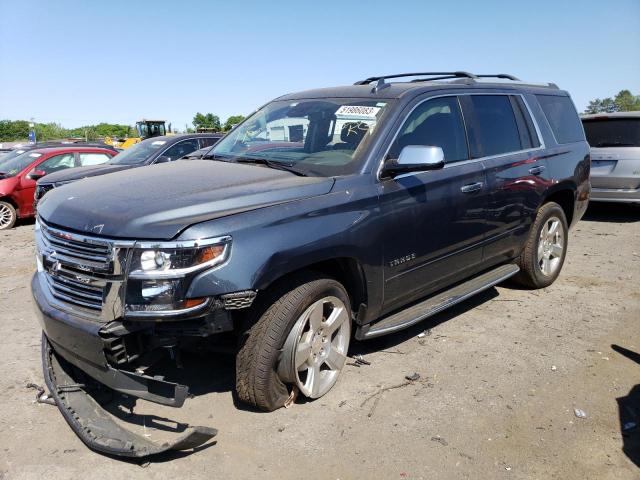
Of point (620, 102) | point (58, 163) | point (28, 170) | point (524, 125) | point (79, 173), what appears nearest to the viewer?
point (524, 125)

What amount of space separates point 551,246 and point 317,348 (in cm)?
347

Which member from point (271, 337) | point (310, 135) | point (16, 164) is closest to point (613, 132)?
point (310, 135)

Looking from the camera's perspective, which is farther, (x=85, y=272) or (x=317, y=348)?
(x=317, y=348)

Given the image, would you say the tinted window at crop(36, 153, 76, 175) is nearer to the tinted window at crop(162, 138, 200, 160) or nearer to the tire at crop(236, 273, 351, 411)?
the tinted window at crop(162, 138, 200, 160)

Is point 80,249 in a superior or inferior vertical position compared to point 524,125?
inferior

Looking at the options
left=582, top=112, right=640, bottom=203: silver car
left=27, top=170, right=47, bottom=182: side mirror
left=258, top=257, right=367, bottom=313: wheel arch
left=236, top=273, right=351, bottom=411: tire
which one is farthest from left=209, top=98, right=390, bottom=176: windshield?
left=27, top=170, right=47, bottom=182: side mirror

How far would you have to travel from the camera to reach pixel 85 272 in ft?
9.84

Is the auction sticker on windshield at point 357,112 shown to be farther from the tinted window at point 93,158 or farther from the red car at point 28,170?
the tinted window at point 93,158

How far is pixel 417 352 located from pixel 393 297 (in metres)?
0.65

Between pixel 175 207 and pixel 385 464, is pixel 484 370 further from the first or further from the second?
pixel 175 207

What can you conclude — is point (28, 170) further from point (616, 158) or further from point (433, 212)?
point (616, 158)

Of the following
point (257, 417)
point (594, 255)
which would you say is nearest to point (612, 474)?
point (257, 417)

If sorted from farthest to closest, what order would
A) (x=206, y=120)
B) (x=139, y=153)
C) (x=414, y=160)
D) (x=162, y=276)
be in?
(x=206, y=120) → (x=139, y=153) → (x=414, y=160) → (x=162, y=276)

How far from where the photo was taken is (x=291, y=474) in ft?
9.51
